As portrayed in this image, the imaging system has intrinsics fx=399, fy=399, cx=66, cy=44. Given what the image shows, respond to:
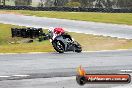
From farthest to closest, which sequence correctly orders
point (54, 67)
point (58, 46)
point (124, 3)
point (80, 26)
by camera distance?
1. point (124, 3)
2. point (80, 26)
3. point (58, 46)
4. point (54, 67)

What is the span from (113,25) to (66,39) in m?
19.4

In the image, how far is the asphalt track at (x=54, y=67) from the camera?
10.8 m

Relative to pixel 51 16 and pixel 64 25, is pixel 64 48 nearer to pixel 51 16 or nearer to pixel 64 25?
pixel 64 25

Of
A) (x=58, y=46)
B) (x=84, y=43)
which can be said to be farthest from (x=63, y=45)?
(x=84, y=43)

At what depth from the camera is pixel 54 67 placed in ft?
44.8

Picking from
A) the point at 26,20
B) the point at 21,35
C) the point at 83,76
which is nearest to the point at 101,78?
the point at 83,76

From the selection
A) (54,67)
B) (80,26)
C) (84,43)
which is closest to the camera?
(54,67)

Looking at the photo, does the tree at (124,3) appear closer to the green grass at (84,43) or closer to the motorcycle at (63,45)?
the green grass at (84,43)

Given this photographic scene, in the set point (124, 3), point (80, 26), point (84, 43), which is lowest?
point (124, 3)

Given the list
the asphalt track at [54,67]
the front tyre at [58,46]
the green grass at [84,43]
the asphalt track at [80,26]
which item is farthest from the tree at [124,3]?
the front tyre at [58,46]

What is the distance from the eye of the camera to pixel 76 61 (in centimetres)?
1529

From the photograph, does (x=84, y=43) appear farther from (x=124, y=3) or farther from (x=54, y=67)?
(x=124, y=3)

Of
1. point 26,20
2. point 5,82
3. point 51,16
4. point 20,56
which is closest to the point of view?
point 5,82

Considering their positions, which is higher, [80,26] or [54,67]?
[54,67]
